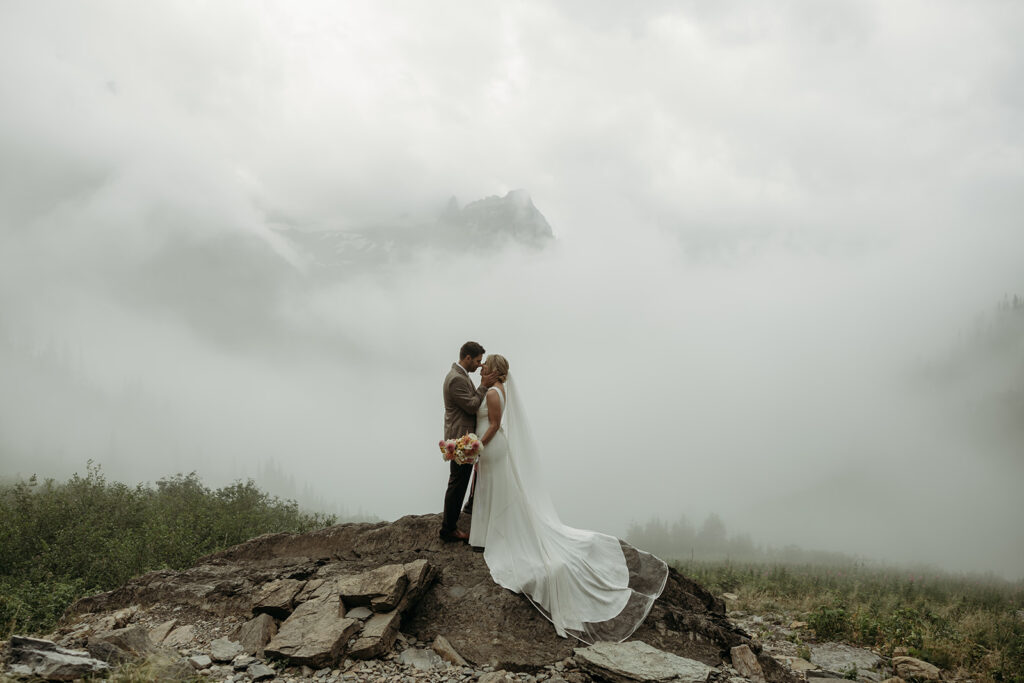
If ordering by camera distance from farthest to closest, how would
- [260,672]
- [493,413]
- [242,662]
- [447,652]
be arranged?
[493,413] → [447,652] → [242,662] → [260,672]

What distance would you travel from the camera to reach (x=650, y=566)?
34.4ft

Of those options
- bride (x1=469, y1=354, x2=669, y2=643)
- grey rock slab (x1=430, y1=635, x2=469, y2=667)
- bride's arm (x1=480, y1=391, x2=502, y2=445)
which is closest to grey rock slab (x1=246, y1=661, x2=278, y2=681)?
grey rock slab (x1=430, y1=635, x2=469, y2=667)

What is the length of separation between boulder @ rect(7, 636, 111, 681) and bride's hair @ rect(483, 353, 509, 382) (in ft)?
21.3

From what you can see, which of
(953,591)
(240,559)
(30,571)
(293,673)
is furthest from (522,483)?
(953,591)

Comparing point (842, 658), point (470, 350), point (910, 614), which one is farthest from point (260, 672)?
point (910, 614)

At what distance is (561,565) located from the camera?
9.38m

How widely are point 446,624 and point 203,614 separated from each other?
13.3 feet

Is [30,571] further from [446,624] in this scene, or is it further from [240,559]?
[446,624]

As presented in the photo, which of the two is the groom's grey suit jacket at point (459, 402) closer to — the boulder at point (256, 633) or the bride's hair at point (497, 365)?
the bride's hair at point (497, 365)

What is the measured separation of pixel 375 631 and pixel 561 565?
2.99 m

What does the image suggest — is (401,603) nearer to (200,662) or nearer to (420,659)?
(420,659)

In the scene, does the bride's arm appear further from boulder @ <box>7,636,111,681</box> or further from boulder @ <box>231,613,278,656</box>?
boulder @ <box>7,636,111,681</box>

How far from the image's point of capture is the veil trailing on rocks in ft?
30.2

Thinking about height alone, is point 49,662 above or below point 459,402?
below
